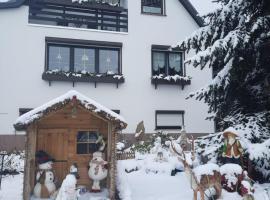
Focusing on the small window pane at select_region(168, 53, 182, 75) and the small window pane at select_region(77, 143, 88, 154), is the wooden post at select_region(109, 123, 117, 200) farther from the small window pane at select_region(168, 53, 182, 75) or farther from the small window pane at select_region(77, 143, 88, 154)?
the small window pane at select_region(168, 53, 182, 75)

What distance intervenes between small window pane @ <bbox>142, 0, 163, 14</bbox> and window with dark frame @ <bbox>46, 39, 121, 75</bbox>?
3.17 m

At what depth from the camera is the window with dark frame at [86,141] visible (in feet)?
32.2

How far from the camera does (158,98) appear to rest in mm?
19219

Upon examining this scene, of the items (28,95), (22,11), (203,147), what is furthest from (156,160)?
(22,11)

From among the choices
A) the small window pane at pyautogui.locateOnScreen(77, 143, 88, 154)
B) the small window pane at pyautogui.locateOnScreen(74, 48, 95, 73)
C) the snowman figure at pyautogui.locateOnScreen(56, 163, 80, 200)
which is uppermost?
the small window pane at pyautogui.locateOnScreen(74, 48, 95, 73)

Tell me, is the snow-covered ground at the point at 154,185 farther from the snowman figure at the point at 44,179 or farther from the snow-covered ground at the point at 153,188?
A: the snowman figure at the point at 44,179

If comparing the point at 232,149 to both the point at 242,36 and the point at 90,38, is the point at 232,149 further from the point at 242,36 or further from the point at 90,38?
the point at 90,38

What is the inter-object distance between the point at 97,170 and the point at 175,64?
39.4 feet

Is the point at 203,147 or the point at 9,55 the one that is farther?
the point at 9,55

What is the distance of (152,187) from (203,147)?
6.69ft

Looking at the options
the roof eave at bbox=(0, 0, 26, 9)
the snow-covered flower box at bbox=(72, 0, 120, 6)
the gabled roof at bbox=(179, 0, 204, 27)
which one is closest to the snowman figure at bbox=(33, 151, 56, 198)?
the roof eave at bbox=(0, 0, 26, 9)

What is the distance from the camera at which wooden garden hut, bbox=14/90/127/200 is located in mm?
8859

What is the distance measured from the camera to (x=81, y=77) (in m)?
17.7

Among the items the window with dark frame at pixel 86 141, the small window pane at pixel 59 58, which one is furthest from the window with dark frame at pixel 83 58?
the window with dark frame at pixel 86 141
